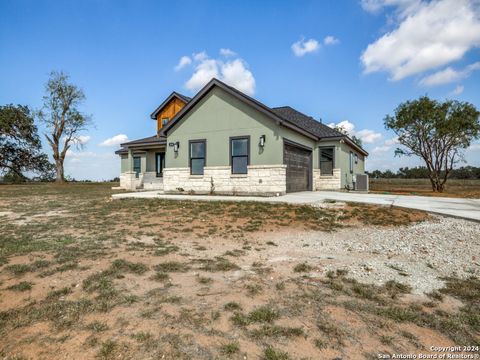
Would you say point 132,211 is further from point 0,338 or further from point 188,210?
point 0,338

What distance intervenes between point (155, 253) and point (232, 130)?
9858 millimetres

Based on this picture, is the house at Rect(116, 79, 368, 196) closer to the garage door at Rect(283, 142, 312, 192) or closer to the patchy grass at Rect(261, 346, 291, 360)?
the garage door at Rect(283, 142, 312, 192)

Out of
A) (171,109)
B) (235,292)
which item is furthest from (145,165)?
(235,292)

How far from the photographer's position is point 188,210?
970 cm

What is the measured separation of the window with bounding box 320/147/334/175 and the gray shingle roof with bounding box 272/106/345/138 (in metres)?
1.07

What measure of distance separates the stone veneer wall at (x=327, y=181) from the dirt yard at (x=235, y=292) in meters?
10.7

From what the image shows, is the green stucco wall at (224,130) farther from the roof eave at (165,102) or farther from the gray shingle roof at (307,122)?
the roof eave at (165,102)

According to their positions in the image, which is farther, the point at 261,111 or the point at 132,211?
the point at 261,111

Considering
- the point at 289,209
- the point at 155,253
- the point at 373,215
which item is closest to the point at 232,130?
the point at 289,209

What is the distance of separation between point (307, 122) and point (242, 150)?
8.97 metres

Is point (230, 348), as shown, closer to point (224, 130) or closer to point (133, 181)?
point (224, 130)

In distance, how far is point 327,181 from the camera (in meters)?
18.0

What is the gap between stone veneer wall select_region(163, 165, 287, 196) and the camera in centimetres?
1313

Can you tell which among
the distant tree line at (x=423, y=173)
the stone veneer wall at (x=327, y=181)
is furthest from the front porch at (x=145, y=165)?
the distant tree line at (x=423, y=173)
